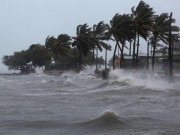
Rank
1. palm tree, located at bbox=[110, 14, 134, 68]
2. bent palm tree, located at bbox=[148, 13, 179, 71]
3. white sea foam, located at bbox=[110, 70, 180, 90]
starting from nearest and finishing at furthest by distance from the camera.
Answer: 1. white sea foam, located at bbox=[110, 70, 180, 90]
2. bent palm tree, located at bbox=[148, 13, 179, 71]
3. palm tree, located at bbox=[110, 14, 134, 68]

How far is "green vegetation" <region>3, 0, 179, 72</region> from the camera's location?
43.9 metres

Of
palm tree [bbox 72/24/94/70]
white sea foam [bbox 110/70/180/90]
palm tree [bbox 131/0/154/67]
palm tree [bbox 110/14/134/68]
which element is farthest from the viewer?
palm tree [bbox 72/24/94/70]

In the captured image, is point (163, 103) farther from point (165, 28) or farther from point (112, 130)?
point (165, 28)

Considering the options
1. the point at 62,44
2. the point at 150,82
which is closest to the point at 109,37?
the point at 62,44

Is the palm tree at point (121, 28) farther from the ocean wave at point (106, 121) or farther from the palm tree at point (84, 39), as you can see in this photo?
the ocean wave at point (106, 121)

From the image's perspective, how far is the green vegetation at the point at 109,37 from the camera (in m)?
43.9

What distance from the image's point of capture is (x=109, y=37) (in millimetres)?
53375

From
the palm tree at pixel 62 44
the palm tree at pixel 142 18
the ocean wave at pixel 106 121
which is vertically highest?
the palm tree at pixel 142 18

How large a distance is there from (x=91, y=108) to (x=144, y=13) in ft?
114

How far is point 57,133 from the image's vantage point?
7.11 meters

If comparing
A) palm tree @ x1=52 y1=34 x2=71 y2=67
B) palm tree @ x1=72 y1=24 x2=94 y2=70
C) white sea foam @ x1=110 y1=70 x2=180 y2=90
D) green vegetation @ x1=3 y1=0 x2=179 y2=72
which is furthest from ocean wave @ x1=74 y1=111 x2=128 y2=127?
palm tree @ x1=52 y1=34 x2=71 y2=67

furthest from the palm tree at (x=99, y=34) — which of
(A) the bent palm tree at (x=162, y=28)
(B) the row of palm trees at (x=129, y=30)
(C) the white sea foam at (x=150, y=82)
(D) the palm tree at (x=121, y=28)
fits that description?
(C) the white sea foam at (x=150, y=82)

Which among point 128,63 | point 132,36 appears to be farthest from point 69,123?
point 128,63

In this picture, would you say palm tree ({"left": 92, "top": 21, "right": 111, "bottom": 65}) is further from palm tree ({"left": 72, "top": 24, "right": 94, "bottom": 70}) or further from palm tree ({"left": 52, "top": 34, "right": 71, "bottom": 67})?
palm tree ({"left": 52, "top": 34, "right": 71, "bottom": 67})
